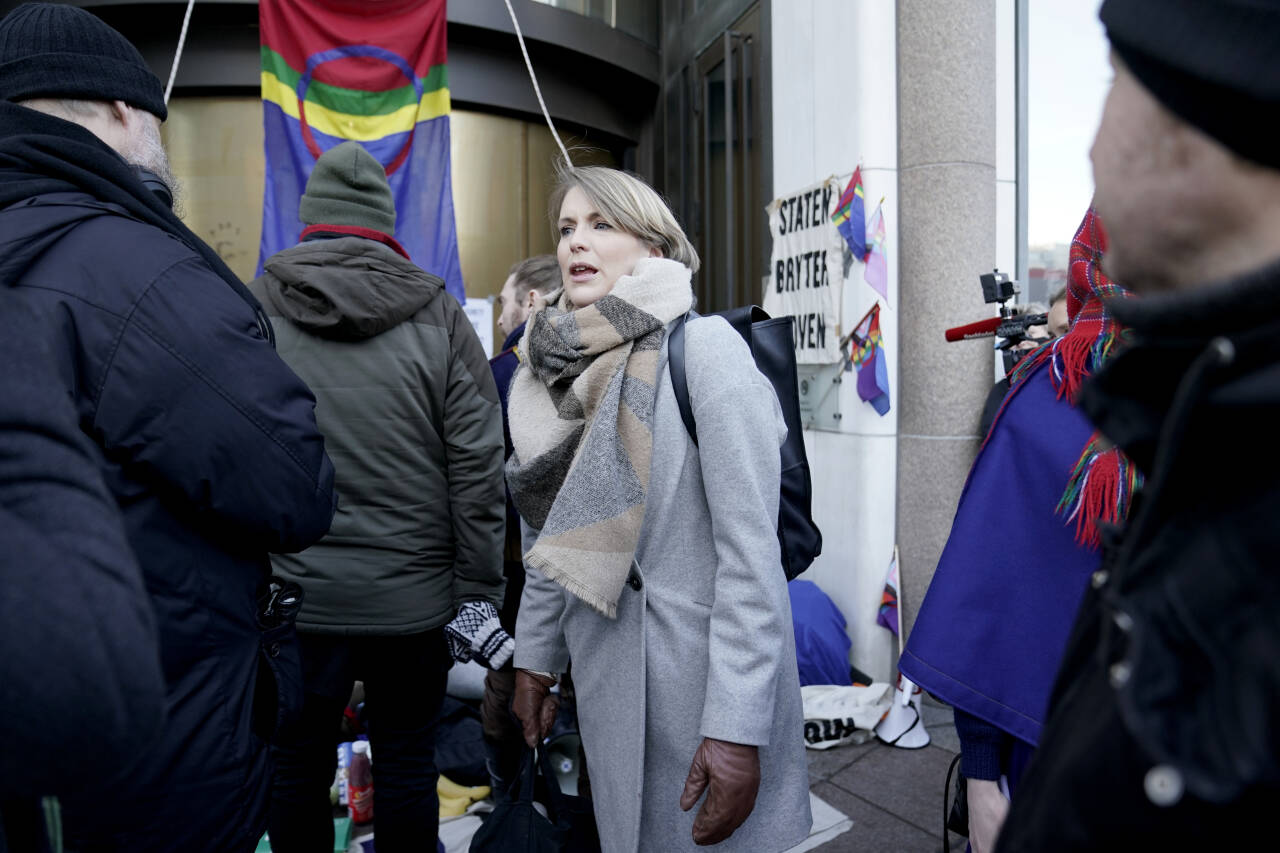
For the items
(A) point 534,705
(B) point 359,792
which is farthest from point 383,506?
(B) point 359,792

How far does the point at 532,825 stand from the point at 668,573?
64cm

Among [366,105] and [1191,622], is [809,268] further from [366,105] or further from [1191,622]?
[1191,622]

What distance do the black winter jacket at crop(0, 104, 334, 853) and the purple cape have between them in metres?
1.09

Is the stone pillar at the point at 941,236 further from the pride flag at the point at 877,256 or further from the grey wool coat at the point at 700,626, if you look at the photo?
the grey wool coat at the point at 700,626

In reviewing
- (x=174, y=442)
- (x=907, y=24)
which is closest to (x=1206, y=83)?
(x=174, y=442)

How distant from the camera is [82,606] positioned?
95cm

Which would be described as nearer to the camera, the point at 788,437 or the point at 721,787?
the point at 721,787

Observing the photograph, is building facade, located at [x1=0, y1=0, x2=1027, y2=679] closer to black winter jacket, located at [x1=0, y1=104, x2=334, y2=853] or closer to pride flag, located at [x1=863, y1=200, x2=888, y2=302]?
pride flag, located at [x1=863, y1=200, x2=888, y2=302]

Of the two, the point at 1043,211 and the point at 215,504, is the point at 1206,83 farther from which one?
the point at 1043,211

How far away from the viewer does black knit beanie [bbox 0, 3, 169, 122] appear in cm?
142

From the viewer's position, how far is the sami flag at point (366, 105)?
14.5ft

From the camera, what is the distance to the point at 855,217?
4.02 m

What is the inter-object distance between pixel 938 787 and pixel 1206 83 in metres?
3.25

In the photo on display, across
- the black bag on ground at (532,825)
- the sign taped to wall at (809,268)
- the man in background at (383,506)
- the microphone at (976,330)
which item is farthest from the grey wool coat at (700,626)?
the sign taped to wall at (809,268)
